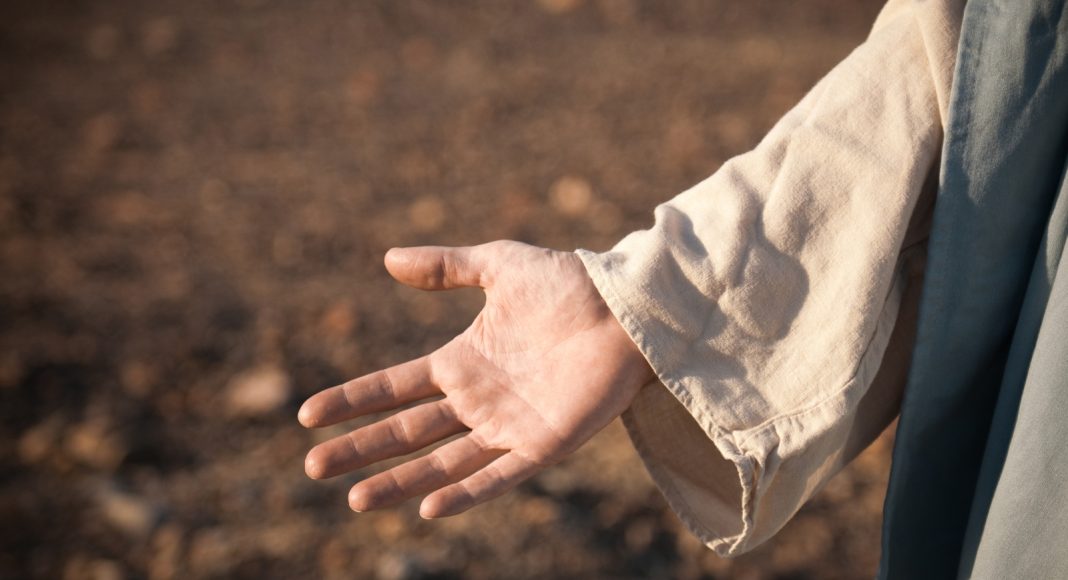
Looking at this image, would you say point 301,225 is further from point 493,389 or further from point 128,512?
point 493,389

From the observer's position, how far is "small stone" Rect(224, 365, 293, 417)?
8.20 feet

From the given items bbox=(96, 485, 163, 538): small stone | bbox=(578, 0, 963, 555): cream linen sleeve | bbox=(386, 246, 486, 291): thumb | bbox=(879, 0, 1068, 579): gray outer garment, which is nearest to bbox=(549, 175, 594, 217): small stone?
bbox=(96, 485, 163, 538): small stone

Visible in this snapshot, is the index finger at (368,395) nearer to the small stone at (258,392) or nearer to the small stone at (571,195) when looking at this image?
the small stone at (258,392)

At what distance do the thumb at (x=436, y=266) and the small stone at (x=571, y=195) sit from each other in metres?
2.27

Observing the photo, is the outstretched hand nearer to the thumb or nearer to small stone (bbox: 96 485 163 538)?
the thumb

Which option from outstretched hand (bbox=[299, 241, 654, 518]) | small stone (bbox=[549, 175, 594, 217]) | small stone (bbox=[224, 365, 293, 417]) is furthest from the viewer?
small stone (bbox=[549, 175, 594, 217])

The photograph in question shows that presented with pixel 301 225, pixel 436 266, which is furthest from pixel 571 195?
pixel 436 266

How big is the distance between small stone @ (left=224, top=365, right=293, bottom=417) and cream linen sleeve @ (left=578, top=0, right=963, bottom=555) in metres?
1.72

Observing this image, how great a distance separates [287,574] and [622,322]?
1351mm

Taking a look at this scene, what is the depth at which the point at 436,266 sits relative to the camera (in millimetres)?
1125

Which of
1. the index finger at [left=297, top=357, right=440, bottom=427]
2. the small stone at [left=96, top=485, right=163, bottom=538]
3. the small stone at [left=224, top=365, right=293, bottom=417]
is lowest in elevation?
the small stone at [left=96, top=485, right=163, bottom=538]

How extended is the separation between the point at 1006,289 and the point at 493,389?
0.58 m

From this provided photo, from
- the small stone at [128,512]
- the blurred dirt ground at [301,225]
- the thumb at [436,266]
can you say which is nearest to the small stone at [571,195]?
the blurred dirt ground at [301,225]

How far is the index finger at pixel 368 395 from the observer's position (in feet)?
3.55
